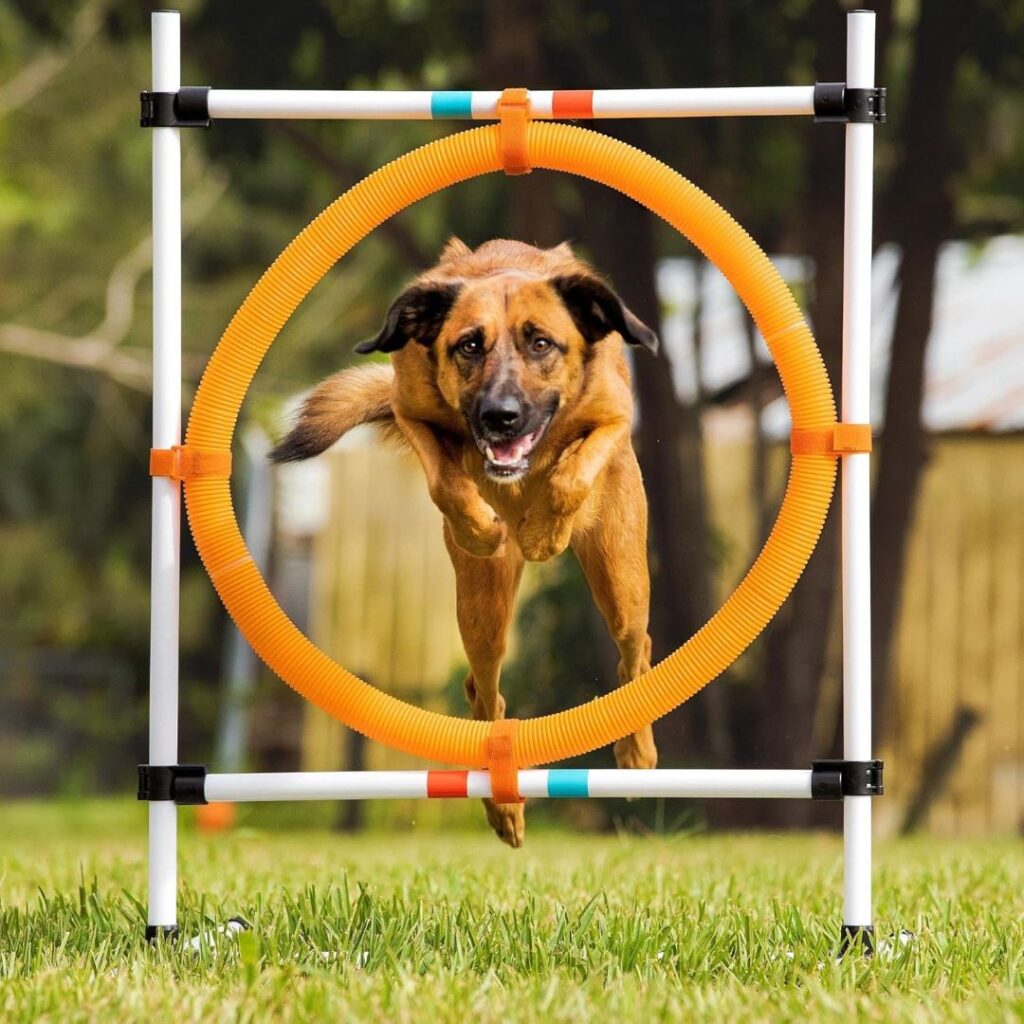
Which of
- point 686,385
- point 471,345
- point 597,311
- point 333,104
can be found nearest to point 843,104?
point 597,311

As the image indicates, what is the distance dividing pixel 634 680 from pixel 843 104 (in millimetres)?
1280

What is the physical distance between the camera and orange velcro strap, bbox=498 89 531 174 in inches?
140

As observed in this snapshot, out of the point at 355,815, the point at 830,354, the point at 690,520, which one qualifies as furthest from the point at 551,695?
the point at 355,815

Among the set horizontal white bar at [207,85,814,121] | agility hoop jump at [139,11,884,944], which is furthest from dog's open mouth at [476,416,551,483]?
horizontal white bar at [207,85,814,121]

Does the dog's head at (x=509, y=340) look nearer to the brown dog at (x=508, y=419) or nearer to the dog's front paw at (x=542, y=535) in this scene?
the brown dog at (x=508, y=419)

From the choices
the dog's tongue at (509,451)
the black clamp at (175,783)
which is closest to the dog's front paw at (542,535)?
the dog's tongue at (509,451)

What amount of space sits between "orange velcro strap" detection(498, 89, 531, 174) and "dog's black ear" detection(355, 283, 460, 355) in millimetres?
321

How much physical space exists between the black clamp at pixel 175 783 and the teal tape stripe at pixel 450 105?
4.76 ft

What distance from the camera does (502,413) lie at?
3.32 metres

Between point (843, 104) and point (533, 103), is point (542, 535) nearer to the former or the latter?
point (533, 103)

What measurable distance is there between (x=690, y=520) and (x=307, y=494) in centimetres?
686

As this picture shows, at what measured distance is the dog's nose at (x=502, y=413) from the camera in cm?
332

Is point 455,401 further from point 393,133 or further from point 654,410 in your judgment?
point 393,133

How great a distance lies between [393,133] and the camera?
37.1 ft
